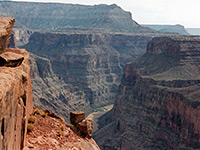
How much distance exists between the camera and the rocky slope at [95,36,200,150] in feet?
286

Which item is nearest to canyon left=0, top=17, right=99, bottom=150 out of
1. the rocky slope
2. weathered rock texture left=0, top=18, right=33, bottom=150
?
weathered rock texture left=0, top=18, right=33, bottom=150

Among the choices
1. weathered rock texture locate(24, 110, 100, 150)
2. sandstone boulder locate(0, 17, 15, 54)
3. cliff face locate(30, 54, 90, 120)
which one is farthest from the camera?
cliff face locate(30, 54, 90, 120)

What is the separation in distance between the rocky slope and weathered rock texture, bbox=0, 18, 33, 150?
6486cm

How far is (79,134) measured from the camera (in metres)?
27.8

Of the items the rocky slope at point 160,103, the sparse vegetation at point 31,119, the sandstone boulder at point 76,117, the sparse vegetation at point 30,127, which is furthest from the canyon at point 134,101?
the sandstone boulder at point 76,117

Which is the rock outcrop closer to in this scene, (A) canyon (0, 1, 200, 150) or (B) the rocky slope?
(A) canyon (0, 1, 200, 150)

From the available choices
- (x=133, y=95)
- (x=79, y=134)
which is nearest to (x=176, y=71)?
(x=133, y=95)

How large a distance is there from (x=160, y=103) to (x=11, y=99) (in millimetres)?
84106

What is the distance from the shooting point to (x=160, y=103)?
326ft

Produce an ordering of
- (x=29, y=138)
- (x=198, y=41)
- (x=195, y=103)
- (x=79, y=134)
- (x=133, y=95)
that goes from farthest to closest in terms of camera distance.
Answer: (x=198, y=41) < (x=133, y=95) < (x=195, y=103) < (x=79, y=134) < (x=29, y=138)

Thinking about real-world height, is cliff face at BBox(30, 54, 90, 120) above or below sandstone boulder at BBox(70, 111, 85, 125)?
below

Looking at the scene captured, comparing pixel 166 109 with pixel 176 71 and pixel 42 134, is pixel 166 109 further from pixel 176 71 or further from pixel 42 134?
pixel 42 134

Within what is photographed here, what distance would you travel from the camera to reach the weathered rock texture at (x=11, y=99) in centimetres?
1639

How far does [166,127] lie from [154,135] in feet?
12.7
